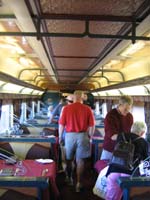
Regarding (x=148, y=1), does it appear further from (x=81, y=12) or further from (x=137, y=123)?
(x=137, y=123)

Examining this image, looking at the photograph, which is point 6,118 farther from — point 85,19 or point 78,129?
point 85,19

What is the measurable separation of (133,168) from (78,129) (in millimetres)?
1742

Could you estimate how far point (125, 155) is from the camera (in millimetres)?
3504

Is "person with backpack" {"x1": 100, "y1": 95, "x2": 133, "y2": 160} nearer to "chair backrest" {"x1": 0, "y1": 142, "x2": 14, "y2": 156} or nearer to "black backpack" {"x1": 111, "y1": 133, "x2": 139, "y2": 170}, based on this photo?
"black backpack" {"x1": 111, "y1": 133, "x2": 139, "y2": 170}

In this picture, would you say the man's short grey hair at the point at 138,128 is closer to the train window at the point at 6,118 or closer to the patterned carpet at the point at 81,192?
the patterned carpet at the point at 81,192

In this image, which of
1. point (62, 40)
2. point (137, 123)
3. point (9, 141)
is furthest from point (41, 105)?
point (62, 40)

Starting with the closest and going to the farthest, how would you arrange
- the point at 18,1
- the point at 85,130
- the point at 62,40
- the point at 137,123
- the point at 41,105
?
the point at 18,1 → the point at 62,40 → the point at 137,123 → the point at 85,130 → the point at 41,105

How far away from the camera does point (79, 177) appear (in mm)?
5301

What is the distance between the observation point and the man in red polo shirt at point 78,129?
5.13 metres

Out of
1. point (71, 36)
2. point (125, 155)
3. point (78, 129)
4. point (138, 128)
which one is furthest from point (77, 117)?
point (71, 36)

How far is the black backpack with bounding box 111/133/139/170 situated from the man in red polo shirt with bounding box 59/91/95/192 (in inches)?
61.2

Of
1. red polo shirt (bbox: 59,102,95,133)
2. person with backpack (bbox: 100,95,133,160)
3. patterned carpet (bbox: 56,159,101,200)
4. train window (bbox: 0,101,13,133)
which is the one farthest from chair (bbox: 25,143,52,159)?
train window (bbox: 0,101,13,133)

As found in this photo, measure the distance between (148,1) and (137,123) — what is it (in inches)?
89.7

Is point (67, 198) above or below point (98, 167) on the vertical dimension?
below
